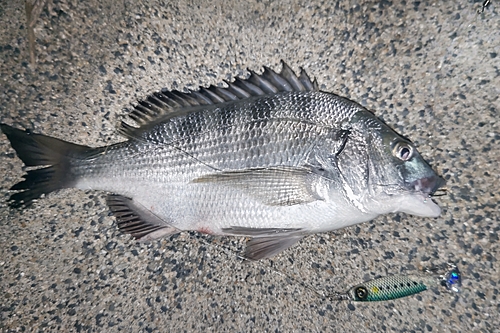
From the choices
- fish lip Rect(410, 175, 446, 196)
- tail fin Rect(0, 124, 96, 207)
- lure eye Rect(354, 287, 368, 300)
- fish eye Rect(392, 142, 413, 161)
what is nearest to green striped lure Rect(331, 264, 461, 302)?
lure eye Rect(354, 287, 368, 300)

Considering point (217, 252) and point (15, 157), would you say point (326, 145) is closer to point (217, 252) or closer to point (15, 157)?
point (217, 252)

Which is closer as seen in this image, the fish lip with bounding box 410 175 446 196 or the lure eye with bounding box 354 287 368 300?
the fish lip with bounding box 410 175 446 196

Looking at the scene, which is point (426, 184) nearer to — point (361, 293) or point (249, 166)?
point (361, 293)

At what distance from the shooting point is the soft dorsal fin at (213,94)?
1569mm

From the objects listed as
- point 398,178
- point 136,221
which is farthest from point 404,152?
point 136,221

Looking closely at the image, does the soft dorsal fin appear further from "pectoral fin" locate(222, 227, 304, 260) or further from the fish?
"pectoral fin" locate(222, 227, 304, 260)

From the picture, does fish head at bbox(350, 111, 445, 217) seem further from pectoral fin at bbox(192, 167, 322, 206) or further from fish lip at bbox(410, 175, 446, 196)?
pectoral fin at bbox(192, 167, 322, 206)

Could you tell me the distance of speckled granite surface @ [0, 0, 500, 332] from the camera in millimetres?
1560

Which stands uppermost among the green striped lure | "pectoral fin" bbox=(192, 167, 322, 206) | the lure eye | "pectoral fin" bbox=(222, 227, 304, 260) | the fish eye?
the fish eye

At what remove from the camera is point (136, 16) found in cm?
172

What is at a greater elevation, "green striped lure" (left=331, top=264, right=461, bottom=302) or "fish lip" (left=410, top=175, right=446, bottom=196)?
"fish lip" (left=410, top=175, right=446, bottom=196)

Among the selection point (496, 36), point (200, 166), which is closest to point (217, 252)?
point (200, 166)

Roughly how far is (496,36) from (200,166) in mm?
1438

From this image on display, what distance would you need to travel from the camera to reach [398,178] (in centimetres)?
140
